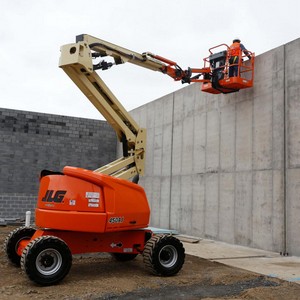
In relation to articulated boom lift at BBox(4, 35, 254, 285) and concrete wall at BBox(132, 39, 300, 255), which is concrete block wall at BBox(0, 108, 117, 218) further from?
articulated boom lift at BBox(4, 35, 254, 285)

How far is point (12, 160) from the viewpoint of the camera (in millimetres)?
18203

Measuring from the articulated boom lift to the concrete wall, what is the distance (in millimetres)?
4191

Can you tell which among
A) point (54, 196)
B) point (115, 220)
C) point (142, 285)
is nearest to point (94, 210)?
point (115, 220)

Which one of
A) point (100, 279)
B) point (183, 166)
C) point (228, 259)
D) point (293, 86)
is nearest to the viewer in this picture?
point (100, 279)

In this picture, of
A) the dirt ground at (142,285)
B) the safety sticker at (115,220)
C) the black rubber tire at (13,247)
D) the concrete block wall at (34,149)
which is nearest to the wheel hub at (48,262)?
the dirt ground at (142,285)

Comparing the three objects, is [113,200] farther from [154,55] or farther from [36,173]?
[36,173]

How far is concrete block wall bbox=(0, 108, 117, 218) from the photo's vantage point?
59.3 ft

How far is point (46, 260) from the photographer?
6.64 meters

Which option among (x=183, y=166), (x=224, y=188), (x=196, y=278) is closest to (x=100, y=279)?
(x=196, y=278)

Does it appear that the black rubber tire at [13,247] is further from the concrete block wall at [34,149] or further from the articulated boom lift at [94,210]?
the concrete block wall at [34,149]

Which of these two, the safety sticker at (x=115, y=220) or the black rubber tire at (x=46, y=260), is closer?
the black rubber tire at (x=46, y=260)

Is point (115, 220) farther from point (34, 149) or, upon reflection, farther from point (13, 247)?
point (34, 149)

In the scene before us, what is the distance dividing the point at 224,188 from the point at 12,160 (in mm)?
10105

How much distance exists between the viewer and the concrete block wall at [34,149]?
59.3 feet
